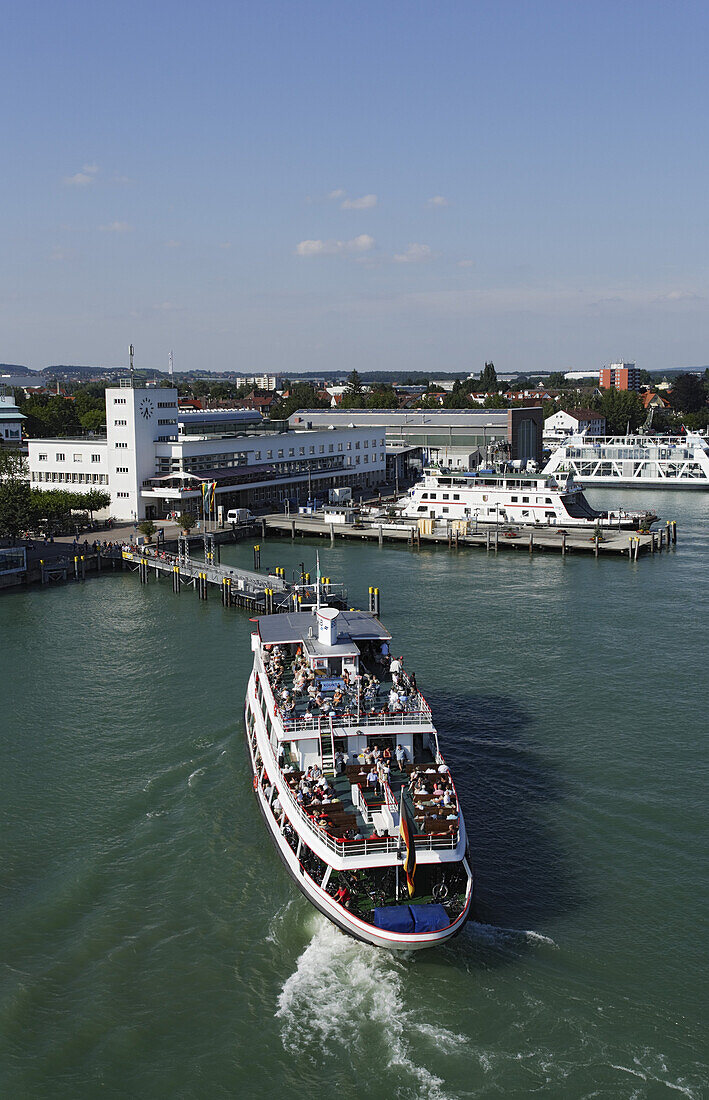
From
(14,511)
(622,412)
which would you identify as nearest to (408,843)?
(14,511)

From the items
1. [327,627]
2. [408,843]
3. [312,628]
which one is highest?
[327,627]

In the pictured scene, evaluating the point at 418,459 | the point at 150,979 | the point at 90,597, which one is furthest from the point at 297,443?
the point at 150,979

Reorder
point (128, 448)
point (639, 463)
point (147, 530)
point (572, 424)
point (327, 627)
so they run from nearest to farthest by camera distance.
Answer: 1. point (327, 627)
2. point (147, 530)
3. point (128, 448)
4. point (639, 463)
5. point (572, 424)

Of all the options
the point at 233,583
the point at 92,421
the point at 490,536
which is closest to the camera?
the point at 233,583

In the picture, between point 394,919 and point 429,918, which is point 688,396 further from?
point 394,919

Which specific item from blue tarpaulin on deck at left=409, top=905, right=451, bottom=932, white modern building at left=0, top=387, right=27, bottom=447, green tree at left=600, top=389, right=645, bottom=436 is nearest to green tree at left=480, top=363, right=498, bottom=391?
green tree at left=600, top=389, right=645, bottom=436

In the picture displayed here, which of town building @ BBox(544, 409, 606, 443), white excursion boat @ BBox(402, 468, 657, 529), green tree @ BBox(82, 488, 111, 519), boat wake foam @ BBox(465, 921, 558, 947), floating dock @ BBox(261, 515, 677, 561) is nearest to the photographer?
boat wake foam @ BBox(465, 921, 558, 947)

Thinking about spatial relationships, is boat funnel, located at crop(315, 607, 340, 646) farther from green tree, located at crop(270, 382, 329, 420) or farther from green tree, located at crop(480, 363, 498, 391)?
green tree, located at crop(480, 363, 498, 391)
